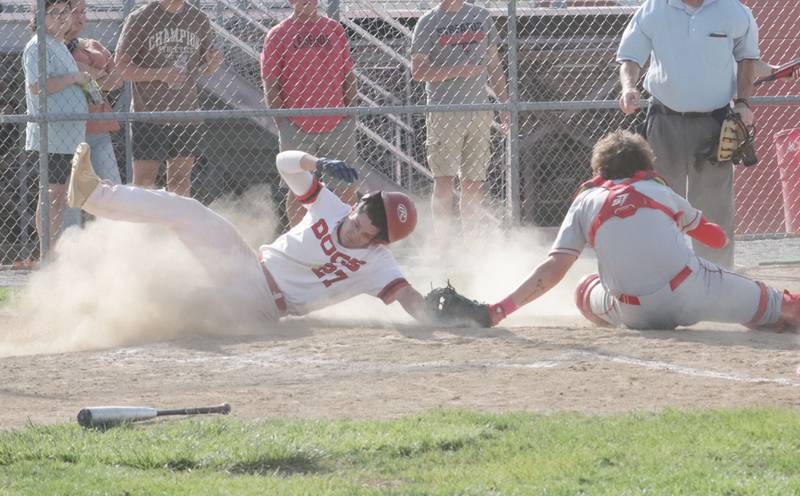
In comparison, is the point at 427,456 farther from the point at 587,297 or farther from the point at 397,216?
the point at 587,297

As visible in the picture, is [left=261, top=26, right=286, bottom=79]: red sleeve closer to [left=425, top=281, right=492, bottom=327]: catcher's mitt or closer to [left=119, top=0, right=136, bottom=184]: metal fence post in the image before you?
[left=119, top=0, right=136, bottom=184]: metal fence post

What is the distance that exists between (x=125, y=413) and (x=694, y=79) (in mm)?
5267

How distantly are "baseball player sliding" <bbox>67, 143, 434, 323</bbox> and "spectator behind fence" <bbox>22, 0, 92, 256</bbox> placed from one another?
2.68 m

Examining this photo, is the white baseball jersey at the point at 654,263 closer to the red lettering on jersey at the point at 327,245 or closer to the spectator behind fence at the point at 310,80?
the red lettering on jersey at the point at 327,245

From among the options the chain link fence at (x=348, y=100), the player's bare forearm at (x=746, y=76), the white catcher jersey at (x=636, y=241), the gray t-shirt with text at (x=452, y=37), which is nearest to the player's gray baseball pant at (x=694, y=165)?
the player's bare forearm at (x=746, y=76)

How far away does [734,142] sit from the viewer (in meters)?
8.98

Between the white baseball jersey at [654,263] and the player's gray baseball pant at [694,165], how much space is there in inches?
72.2

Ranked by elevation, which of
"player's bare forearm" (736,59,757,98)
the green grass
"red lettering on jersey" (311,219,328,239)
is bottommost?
the green grass

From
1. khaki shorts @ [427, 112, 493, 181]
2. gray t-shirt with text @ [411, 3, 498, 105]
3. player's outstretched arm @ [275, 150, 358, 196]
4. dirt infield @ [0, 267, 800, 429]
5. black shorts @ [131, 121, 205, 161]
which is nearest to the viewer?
dirt infield @ [0, 267, 800, 429]

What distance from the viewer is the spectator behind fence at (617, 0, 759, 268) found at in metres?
9.02

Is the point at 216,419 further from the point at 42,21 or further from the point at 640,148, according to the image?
the point at 42,21

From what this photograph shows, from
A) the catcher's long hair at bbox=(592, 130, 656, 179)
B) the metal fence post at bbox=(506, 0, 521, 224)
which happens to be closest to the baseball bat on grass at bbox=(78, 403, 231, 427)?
the catcher's long hair at bbox=(592, 130, 656, 179)

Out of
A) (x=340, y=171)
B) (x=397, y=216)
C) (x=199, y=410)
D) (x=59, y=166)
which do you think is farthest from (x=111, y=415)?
(x=59, y=166)

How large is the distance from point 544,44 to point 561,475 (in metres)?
9.64
